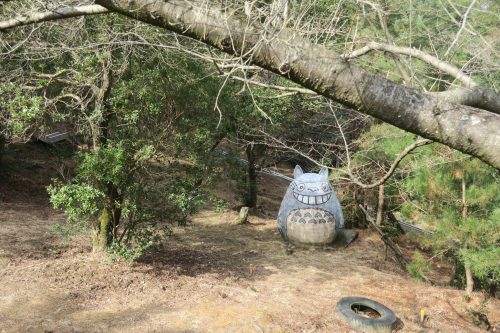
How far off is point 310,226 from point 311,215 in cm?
29

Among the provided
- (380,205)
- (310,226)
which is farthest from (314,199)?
(380,205)

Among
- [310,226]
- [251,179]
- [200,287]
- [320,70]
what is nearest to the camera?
[320,70]

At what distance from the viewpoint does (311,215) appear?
1059cm

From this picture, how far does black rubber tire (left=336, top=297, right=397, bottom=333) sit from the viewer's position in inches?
240

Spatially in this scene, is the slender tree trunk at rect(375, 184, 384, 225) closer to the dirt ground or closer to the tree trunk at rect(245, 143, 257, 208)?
the dirt ground

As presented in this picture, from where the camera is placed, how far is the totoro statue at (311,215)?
34.6ft

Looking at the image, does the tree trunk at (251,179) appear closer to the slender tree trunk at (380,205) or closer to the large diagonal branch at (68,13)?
the slender tree trunk at (380,205)

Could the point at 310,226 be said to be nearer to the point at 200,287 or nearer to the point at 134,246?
the point at 200,287


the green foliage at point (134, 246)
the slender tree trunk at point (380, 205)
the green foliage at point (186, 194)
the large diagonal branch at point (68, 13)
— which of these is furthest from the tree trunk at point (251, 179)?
the large diagonal branch at point (68, 13)

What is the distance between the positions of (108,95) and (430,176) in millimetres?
5527

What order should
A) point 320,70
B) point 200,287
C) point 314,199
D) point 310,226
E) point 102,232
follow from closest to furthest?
point 320,70
point 200,287
point 102,232
point 310,226
point 314,199

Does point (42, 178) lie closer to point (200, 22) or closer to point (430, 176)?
point (430, 176)

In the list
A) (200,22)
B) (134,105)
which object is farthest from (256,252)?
(200,22)

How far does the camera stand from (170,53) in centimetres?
657
